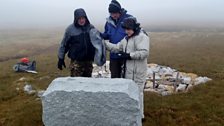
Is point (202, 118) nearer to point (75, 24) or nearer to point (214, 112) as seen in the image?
point (214, 112)

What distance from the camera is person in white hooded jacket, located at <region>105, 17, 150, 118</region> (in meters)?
11.3

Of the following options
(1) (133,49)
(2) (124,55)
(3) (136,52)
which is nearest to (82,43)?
(2) (124,55)

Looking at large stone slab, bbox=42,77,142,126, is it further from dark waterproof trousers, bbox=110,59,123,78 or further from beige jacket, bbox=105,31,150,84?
dark waterproof trousers, bbox=110,59,123,78

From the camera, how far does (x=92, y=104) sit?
9773 millimetres

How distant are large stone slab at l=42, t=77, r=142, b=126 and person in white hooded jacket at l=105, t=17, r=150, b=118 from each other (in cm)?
151

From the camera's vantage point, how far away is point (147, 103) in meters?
15.0

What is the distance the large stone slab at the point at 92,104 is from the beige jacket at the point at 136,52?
151cm

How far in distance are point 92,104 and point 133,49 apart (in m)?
2.54

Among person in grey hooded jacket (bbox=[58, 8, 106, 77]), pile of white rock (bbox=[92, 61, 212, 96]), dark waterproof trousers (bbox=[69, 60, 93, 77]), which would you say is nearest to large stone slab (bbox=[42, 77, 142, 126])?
person in grey hooded jacket (bbox=[58, 8, 106, 77])

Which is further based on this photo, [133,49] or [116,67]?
[116,67]

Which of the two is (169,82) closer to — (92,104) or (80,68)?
(80,68)

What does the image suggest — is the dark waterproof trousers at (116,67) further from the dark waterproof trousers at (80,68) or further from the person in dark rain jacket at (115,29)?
the dark waterproof trousers at (80,68)

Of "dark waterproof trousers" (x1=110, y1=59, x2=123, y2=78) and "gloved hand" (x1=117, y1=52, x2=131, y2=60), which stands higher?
"gloved hand" (x1=117, y1=52, x2=131, y2=60)

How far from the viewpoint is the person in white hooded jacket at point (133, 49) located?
11.3 m
